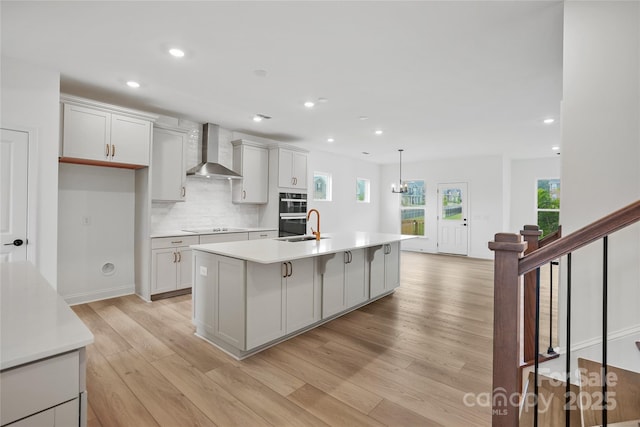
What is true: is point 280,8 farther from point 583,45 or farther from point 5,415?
point 5,415

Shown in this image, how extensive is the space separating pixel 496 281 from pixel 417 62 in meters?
2.38

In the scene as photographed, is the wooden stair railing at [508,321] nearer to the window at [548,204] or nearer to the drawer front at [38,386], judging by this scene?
the drawer front at [38,386]

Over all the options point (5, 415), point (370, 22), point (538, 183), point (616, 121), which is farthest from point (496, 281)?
point (538, 183)

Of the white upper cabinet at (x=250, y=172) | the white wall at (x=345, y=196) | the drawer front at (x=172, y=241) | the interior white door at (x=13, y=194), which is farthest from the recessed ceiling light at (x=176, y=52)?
the white wall at (x=345, y=196)

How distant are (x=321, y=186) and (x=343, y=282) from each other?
4.35m

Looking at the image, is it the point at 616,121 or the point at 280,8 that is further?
the point at 280,8

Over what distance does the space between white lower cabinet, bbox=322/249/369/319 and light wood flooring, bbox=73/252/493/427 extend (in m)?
0.17

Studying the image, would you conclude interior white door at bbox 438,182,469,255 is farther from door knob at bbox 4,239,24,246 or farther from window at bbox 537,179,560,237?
door knob at bbox 4,239,24,246

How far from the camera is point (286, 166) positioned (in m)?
5.89

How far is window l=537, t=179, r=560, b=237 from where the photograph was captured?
775 cm

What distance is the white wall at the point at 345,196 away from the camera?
7.56m

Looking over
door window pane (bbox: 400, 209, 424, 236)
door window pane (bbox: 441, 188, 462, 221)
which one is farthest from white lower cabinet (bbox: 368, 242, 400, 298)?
door window pane (bbox: 400, 209, 424, 236)

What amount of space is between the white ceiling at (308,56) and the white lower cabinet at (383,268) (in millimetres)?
1973

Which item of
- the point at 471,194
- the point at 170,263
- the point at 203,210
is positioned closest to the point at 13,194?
the point at 170,263
